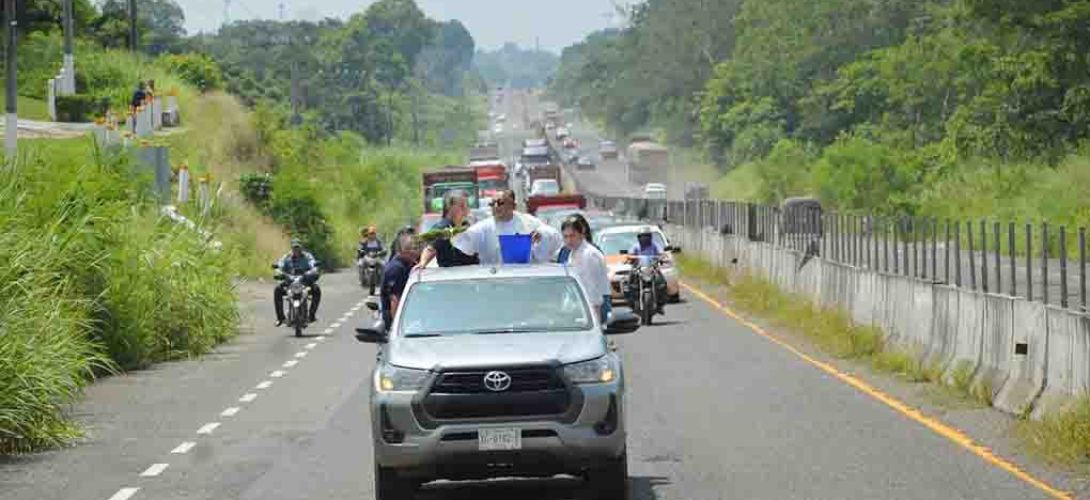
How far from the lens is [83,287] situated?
98.6 ft

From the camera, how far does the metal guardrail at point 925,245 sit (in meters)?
22.7

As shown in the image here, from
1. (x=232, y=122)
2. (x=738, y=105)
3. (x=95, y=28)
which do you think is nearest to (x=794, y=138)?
(x=738, y=105)

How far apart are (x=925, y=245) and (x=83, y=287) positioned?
10596mm

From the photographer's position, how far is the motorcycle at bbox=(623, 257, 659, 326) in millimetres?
36812

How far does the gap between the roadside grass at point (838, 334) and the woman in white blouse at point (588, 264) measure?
13.6ft

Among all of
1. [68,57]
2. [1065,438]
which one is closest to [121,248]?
[1065,438]

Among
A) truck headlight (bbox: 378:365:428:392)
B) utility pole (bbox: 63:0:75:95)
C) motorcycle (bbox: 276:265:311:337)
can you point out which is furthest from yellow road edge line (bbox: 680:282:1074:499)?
utility pole (bbox: 63:0:75:95)

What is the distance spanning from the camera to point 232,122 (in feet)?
276

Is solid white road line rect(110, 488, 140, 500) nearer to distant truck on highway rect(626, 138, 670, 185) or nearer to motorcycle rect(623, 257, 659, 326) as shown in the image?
motorcycle rect(623, 257, 659, 326)

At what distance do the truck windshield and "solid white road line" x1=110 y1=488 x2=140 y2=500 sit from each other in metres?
2.38

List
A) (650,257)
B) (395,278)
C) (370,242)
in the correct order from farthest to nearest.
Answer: (370,242), (650,257), (395,278)

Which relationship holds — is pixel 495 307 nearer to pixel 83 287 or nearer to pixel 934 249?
pixel 934 249

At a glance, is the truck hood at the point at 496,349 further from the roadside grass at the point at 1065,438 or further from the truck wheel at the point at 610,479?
the roadside grass at the point at 1065,438

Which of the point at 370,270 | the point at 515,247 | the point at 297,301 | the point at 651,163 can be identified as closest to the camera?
the point at 515,247
